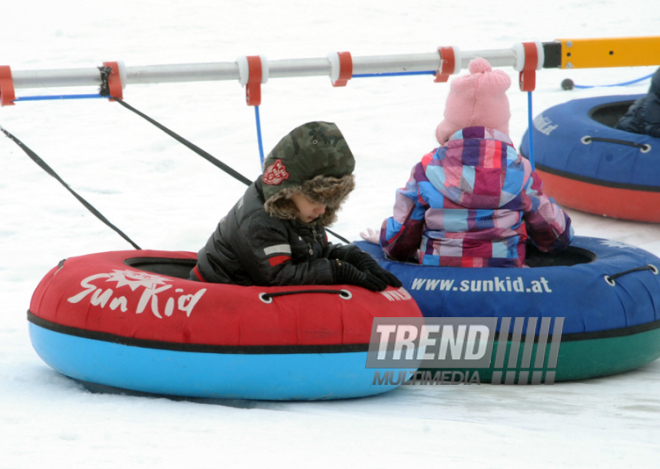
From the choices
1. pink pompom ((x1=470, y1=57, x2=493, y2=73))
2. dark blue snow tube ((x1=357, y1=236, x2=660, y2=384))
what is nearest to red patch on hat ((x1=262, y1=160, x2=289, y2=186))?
dark blue snow tube ((x1=357, y1=236, x2=660, y2=384))

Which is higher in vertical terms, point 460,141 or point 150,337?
point 460,141

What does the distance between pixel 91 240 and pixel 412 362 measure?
8.54 ft

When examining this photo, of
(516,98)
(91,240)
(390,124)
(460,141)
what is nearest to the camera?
(460,141)

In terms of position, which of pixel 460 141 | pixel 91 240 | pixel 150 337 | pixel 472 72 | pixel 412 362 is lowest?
pixel 91 240

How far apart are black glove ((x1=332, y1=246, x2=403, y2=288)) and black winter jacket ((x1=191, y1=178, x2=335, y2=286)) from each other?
8 centimetres

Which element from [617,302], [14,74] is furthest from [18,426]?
[617,302]

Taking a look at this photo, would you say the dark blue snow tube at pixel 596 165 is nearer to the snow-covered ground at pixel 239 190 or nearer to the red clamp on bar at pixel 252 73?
the snow-covered ground at pixel 239 190

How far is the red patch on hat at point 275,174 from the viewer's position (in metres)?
2.47

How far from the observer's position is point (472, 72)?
3109mm

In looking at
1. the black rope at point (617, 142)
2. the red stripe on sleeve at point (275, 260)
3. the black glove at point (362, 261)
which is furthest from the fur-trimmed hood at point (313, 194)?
the black rope at point (617, 142)

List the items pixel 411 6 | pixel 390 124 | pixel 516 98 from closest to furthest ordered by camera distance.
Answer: pixel 390 124, pixel 516 98, pixel 411 6

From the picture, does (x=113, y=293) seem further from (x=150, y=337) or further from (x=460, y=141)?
(x=460, y=141)

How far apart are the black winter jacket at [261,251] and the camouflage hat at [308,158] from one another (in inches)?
4.1

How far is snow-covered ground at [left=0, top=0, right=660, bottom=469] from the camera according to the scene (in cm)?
194
